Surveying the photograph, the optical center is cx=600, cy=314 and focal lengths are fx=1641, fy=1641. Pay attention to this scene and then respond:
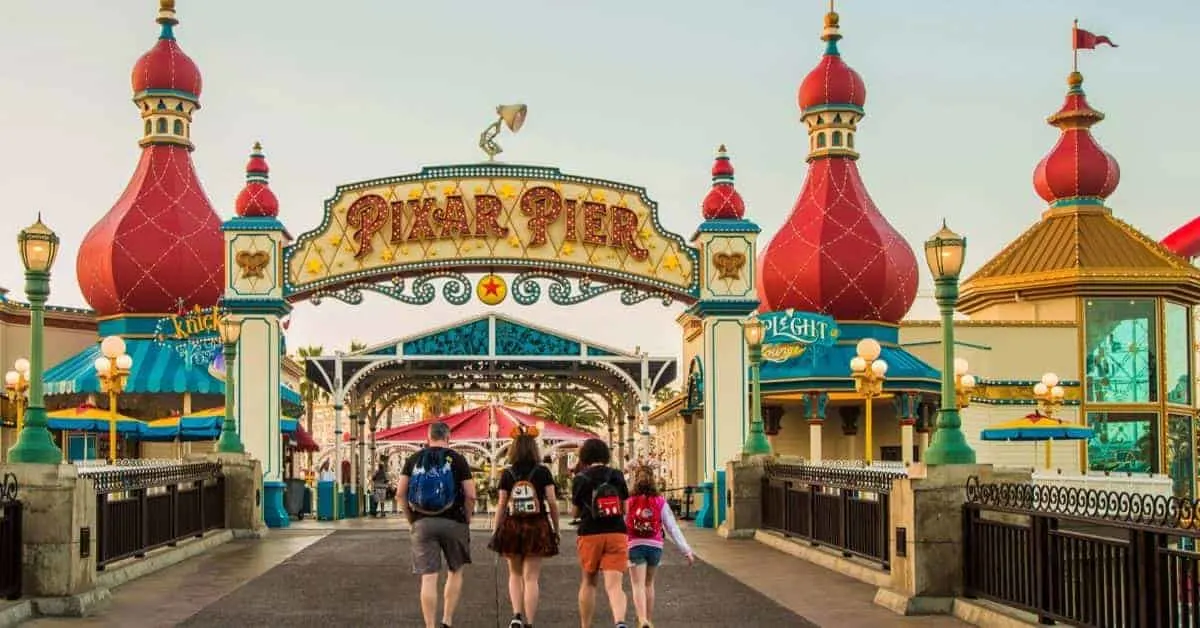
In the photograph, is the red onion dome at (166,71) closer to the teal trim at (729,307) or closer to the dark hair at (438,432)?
the teal trim at (729,307)

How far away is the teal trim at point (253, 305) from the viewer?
3153 cm

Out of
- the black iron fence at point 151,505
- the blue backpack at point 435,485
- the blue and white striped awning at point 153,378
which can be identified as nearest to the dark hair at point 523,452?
the blue backpack at point 435,485

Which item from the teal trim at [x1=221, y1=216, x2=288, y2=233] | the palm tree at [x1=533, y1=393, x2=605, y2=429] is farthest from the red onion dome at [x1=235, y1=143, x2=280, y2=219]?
the palm tree at [x1=533, y1=393, x2=605, y2=429]

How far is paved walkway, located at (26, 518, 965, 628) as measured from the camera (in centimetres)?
1497

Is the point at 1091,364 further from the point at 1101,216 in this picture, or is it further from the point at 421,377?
the point at 421,377

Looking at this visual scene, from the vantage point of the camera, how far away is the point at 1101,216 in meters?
50.1

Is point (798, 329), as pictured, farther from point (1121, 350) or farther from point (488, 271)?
point (1121, 350)

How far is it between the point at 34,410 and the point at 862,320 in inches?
1200

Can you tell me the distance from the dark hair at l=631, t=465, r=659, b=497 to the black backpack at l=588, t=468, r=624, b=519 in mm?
396

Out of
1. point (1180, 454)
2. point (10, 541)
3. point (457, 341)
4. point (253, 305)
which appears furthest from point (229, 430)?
point (1180, 454)

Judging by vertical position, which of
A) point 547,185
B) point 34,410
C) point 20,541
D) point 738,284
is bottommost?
point 20,541

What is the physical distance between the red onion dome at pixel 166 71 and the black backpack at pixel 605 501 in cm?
3143

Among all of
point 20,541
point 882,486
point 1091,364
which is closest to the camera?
point 20,541

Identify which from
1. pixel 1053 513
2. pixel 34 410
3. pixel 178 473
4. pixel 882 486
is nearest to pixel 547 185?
pixel 178 473
